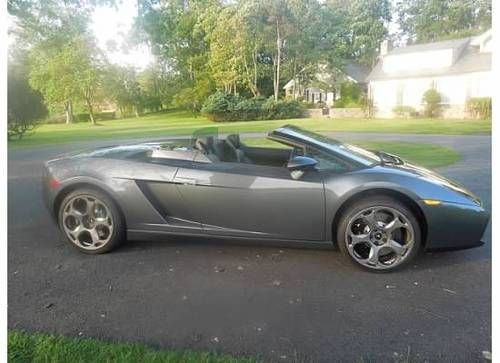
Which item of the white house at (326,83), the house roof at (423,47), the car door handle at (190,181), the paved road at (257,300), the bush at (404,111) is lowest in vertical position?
the paved road at (257,300)

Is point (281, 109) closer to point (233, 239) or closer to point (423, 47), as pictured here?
point (233, 239)

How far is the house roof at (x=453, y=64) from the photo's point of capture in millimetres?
3516

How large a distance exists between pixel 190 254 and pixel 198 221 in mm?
384

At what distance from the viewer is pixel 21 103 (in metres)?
3.90

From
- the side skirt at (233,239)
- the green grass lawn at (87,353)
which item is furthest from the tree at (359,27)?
the green grass lawn at (87,353)

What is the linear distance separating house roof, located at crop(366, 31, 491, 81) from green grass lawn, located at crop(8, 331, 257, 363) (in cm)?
312

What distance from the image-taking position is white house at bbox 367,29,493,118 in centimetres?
356

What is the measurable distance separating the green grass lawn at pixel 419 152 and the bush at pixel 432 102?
41 cm

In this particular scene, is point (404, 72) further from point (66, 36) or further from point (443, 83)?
point (66, 36)

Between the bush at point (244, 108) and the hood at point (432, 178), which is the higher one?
the bush at point (244, 108)

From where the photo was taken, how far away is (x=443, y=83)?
12.6ft

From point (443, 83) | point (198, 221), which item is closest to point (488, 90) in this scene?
point (443, 83)

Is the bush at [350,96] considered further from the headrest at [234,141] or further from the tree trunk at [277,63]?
the headrest at [234,141]

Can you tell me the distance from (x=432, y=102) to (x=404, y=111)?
0.29 m
